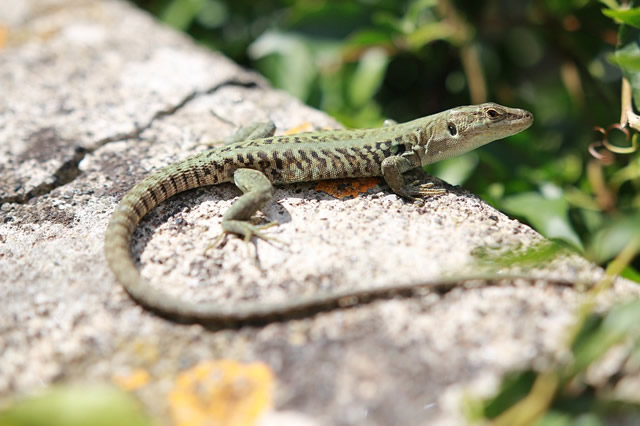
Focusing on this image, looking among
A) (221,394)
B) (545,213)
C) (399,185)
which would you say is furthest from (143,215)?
(545,213)

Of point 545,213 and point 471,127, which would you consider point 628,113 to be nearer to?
point 545,213

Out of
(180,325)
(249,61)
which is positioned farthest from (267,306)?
(249,61)

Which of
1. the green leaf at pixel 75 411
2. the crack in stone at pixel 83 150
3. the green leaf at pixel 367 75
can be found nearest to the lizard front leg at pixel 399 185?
the green leaf at pixel 367 75

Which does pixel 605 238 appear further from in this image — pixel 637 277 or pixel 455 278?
pixel 637 277

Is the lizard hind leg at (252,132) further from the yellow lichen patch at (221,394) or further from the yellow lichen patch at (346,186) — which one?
the yellow lichen patch at (221,394)

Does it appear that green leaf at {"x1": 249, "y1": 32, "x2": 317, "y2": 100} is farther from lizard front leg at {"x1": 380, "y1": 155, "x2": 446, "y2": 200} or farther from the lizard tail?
the lizard tail
